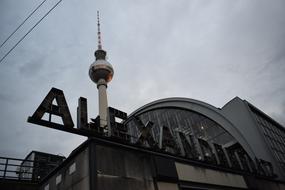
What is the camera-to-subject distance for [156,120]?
4788cm

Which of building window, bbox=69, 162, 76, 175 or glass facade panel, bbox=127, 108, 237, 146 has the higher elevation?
glass facade panel, bbox=127, 108, 237, 146

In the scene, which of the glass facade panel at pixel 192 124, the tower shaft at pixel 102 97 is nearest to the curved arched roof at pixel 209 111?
the glass facade panel at pixel 192 124

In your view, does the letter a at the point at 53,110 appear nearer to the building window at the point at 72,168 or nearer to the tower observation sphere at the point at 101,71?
the building window at the point at 72,168

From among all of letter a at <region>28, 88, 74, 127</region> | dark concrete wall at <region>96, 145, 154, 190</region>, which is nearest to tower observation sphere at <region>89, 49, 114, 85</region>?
letter a at <region>28, 88, 74, 127</region>

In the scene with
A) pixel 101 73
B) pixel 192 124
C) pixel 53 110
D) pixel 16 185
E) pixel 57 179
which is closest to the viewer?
pixel 53 110

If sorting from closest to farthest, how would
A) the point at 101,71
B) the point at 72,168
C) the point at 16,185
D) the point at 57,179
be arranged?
the point at 72,168
the point at 57,179
the point at 16,185
the point at 101,71

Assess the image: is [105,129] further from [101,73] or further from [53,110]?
[101,73]

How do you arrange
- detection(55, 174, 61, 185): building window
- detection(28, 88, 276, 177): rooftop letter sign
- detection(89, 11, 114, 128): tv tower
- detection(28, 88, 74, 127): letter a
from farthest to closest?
detection(89, 11, 114, 128): tv tower → detection(55, 174, 61, 185): building window → detection(28, 88, 276, 177): rooftop letter sign → detection(28, 88, 74, 127): letter a

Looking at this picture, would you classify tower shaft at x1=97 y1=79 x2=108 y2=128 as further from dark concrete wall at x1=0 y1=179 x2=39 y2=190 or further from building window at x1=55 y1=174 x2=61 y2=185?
building window at x1=55 y1=174 x2=61 y2=185

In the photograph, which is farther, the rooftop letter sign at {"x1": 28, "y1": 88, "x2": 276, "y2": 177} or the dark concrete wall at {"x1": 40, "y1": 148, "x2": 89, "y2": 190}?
the rooftop letter sign at {"x1": 28, "y1": 88, "x2": 276, "y2": 177}

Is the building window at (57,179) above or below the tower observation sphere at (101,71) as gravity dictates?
below

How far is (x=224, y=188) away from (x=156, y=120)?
1140 inches

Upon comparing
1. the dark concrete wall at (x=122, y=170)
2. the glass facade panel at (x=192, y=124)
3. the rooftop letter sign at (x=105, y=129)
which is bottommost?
the dark concrete wall at (x=122, y=170)

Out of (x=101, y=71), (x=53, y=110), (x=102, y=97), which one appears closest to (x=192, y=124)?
(x=102, y=97)
